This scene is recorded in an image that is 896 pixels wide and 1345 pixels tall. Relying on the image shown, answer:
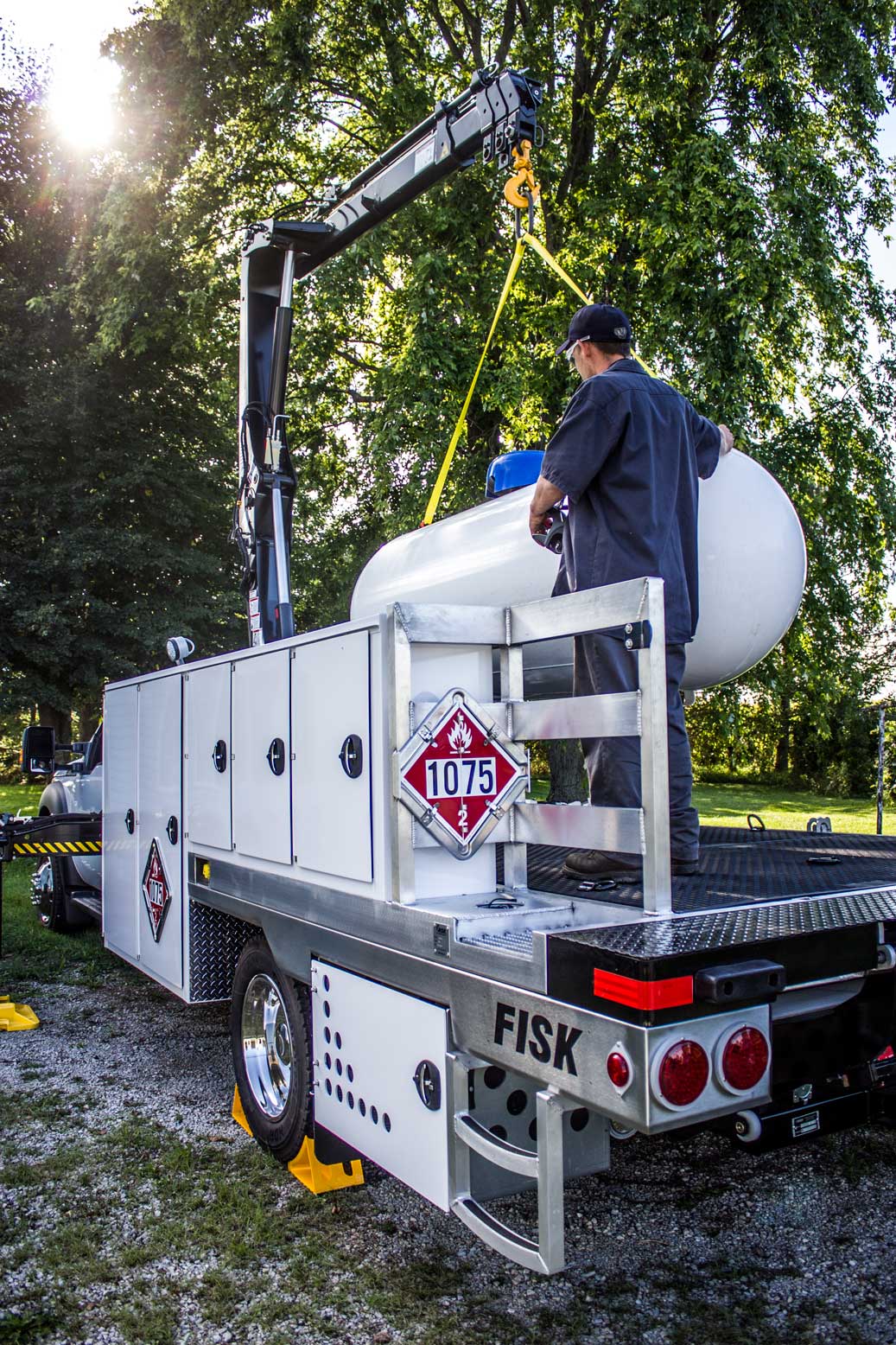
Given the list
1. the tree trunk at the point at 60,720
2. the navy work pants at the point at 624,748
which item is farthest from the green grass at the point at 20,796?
the navy work pants at the point at 624,748

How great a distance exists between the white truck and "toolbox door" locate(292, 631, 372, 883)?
0.01m

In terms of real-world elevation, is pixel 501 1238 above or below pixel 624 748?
below

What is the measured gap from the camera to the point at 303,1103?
362 centimetres

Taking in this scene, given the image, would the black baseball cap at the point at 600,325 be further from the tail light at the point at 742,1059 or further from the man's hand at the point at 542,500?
the tail light at the point at 742,1059

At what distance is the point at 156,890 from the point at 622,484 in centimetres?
320

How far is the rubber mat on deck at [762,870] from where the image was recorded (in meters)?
2.92

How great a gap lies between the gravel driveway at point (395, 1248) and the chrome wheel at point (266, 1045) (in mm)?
237

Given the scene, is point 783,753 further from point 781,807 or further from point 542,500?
point 542,500

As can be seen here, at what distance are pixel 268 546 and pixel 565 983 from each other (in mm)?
4543

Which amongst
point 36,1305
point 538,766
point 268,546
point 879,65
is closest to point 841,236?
point 879,65

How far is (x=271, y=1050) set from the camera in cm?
402

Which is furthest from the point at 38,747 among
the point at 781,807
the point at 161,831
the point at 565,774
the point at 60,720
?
the point at 781,807

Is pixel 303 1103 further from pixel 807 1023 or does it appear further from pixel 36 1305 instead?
pixel 807 1023

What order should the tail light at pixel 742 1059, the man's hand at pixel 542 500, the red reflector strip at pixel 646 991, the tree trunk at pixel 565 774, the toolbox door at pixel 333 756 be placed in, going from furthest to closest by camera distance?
the tree trunk at pixel 565 774, the man's hand at pixel 542 500, the toolbox door at pixel 333 756, the tail light at pixel 742 1059, the red reflector strip at pixel 646 991
